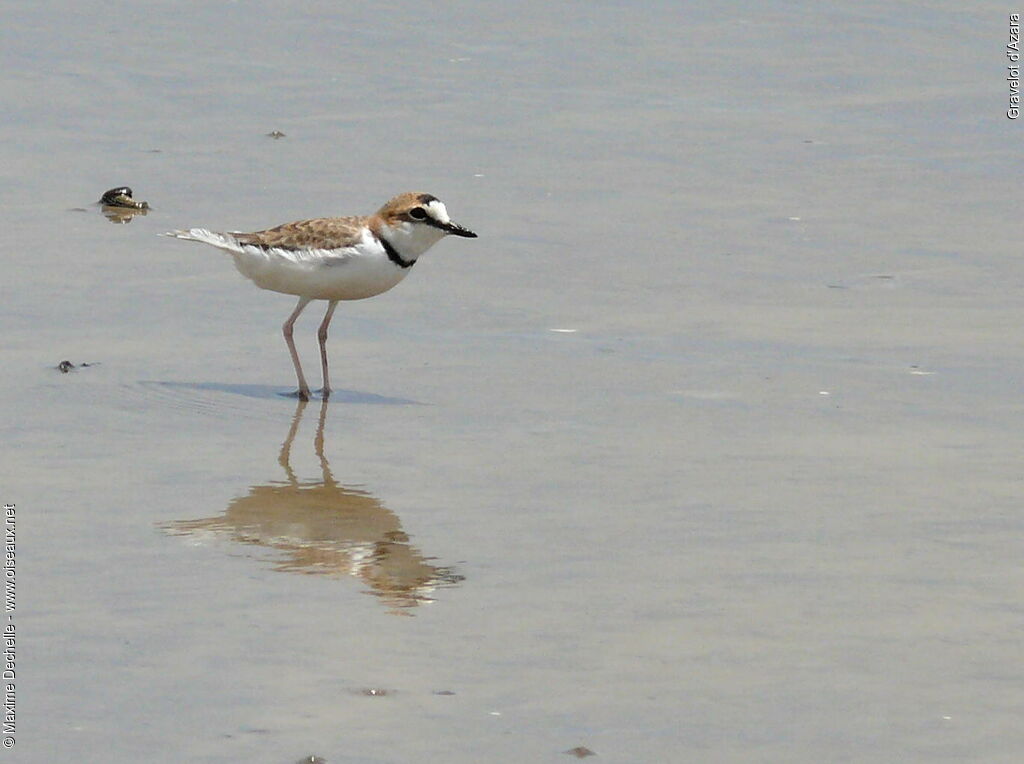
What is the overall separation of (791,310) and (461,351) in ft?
5.76

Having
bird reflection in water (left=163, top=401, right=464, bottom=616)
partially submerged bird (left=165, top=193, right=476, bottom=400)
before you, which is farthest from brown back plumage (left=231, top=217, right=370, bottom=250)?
bird reflection in water (left=163, top=401, right=464, bottom=616)

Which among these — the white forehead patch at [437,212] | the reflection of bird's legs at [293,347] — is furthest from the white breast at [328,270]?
the white forehead patch at [437,212]

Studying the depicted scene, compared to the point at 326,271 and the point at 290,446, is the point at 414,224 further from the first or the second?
the point at 290,446

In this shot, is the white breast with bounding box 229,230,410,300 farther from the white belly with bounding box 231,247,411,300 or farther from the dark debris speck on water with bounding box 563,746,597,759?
the dark debris speck on water with bounding box 563,746,597,759

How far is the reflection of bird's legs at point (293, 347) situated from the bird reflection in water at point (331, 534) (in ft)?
3.91

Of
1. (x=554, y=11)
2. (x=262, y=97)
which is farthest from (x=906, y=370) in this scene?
(x=554, y=11)

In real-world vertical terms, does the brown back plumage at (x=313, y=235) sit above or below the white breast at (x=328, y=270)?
above

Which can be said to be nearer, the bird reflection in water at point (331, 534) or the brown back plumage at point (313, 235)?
the bird reflection in water at point (331, 534)

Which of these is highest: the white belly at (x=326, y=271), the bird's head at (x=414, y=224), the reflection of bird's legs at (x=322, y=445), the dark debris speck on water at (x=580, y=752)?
the bird's head at (x=414, y=224)

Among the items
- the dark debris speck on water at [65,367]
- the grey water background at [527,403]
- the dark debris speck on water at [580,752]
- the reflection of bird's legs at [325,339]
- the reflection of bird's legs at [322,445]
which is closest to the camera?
the dark debris speck on water at [580,752]

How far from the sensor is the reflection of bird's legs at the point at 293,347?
8664 millimetres

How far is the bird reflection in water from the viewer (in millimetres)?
6152

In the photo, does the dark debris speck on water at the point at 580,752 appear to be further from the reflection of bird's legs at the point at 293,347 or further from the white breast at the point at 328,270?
the white breast at the point at 328,270

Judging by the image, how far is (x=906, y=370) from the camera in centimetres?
886
